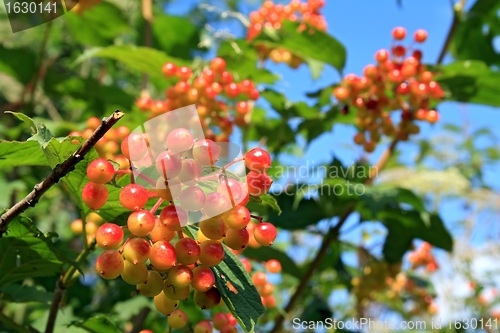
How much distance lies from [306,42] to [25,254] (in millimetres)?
1896

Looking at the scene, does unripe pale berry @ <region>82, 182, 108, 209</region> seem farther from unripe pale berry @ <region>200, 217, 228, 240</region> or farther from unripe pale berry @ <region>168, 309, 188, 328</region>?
unripe pale berry @ <region>168, 309, 188, 328</region>

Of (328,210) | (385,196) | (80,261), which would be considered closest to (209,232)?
(80,261)

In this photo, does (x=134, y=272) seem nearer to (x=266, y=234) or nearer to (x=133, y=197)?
(x=133, y=197)

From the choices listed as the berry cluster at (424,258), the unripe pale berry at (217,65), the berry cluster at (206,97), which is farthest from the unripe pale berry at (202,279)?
the berry cluster at (424,258)

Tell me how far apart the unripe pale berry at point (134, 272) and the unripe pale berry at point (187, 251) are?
0.08 m

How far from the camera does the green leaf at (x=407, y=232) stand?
255 centimetres

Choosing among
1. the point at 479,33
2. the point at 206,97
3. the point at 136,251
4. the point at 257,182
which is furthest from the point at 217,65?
the point at 479,33

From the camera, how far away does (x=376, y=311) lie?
4.56 meters

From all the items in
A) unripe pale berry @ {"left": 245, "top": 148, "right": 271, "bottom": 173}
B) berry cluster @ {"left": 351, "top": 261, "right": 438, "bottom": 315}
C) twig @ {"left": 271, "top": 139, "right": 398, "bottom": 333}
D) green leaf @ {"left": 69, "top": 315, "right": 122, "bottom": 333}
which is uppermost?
unripe pale berry @ {"left": 245, "top": 148, "right": 271, "bottom": 173}

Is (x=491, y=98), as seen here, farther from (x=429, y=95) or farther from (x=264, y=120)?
(x=264, y=120)

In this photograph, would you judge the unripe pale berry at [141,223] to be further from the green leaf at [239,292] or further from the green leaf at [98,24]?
the green leaf at [98,24]

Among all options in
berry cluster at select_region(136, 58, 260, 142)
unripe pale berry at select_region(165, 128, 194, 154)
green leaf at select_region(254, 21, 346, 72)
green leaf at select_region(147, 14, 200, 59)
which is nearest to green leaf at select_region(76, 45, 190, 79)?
berry cluster at select_region(136, 58, 260, 142)

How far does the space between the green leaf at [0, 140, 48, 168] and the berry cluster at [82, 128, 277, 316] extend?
26 centimetres

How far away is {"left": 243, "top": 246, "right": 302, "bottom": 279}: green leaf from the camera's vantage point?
2.15 meters
